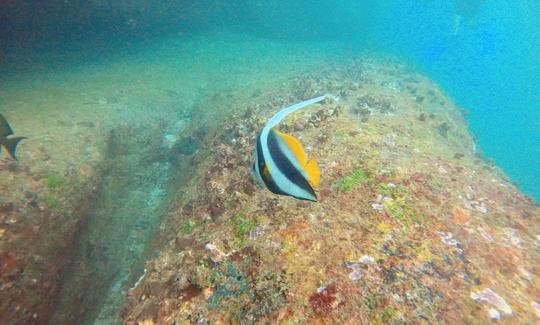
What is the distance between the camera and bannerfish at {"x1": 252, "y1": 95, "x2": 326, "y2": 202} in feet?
5.10

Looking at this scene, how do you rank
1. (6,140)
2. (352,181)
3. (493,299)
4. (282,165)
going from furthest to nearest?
(6,140) → (352,181) → (493,299) → (282,165)

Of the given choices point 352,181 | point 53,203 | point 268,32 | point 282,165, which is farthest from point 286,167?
point 268,32

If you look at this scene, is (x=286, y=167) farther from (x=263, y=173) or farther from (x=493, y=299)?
(x=493, y=299)

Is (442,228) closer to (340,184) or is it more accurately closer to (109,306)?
(340,184)

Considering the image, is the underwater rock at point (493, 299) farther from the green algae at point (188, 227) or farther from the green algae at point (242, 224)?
the green algae at point (188, 227)

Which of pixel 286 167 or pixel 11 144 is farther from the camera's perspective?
pixel 11 144

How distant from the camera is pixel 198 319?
2.55 meters

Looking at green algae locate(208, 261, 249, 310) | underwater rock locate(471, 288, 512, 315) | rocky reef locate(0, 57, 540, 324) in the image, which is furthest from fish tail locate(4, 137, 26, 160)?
underwater rock locate(471, 288, 512, 315)

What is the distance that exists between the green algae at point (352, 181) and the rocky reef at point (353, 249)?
0.08 feet

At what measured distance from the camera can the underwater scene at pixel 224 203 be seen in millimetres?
2568

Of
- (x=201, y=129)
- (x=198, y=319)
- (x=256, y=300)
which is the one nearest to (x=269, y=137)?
(x=256, y=300)

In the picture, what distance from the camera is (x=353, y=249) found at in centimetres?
294

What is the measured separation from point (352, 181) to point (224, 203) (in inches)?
72.4

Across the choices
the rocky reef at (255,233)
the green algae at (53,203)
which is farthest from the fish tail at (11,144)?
the green algae at (53,203)
